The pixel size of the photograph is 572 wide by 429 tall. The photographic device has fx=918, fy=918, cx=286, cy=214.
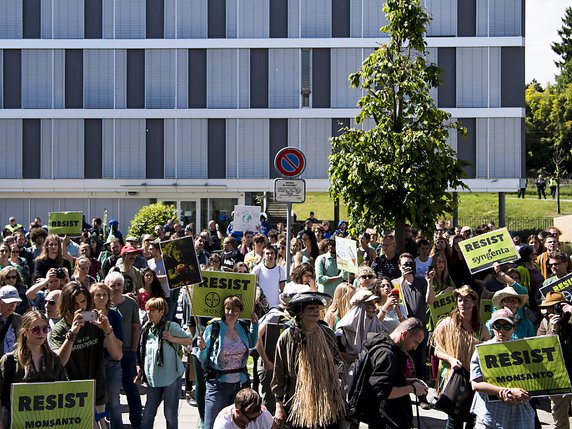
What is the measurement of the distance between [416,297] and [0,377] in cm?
620

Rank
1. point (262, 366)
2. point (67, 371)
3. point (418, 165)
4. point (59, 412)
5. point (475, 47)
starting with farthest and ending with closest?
point (475, 47) → point (418, 165) → point (262, 366) → point (67, 371) → point (59, 412)

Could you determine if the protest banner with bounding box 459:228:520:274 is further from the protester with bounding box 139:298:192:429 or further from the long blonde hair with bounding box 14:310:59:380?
the long blonde hair with bounding box 14:310:59:380

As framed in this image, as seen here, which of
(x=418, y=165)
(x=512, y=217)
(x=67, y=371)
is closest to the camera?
(x=67, y=371)

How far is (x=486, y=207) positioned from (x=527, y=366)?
45.5 meters

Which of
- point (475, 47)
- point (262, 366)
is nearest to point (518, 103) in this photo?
point (475, 47)

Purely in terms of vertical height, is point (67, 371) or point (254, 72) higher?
point (254, 72)

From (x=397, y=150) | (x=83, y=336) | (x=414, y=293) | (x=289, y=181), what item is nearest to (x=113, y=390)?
(x=83, y=336)

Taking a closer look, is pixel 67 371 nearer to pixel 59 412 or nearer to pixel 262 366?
pixel 59 412

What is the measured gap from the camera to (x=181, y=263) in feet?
35.0

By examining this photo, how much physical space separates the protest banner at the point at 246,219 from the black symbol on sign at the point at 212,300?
51.0 ft

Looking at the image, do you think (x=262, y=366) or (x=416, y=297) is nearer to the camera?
(x=262, y=366)

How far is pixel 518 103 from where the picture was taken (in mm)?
39875

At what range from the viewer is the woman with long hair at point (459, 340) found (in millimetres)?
8484

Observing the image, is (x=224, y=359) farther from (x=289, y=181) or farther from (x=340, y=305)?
(x=289, y=181)
